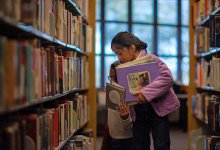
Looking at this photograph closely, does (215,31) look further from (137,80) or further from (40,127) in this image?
(40,127)

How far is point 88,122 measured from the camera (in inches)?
189

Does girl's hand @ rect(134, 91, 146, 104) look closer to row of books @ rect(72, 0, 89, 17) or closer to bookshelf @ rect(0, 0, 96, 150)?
bookshelf @ rect(0, 0, 96, 150)

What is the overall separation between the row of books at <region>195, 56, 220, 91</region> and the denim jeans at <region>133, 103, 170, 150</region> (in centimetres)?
88

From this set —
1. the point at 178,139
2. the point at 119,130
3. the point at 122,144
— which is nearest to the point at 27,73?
the point at 119,130

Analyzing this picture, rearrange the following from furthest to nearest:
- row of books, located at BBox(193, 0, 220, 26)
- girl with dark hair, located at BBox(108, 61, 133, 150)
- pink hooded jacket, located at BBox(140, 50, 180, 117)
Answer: row of books, located at BBox(193, 0, 220, 26) → girl with dark hair, located at BBox(108, 61, 133, 150) → pink hooded jacket, located at BBox(140, 50, 180, 117)

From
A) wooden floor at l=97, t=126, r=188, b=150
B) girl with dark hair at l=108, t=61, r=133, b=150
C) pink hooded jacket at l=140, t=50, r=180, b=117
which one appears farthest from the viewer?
wooden floor at l=97, t=126, r=188, b=150

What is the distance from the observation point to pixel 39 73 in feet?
7.03

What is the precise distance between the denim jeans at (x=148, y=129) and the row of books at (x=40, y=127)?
0.59m

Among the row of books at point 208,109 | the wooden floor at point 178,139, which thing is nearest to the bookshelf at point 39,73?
the row of books at point 208,109

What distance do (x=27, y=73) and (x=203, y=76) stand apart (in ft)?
9.69

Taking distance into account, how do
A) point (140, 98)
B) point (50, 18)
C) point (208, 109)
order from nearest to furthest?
point (50, 18) → point (140, 98) → point (208, 109)

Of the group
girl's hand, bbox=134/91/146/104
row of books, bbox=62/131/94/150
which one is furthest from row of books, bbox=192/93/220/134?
row of books, bbox=62/131/94/150

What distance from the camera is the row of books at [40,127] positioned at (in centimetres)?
173

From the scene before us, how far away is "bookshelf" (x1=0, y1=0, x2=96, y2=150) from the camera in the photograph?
5.29 feet
